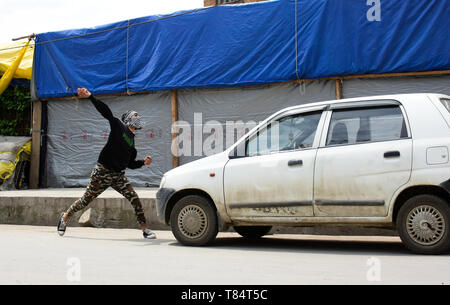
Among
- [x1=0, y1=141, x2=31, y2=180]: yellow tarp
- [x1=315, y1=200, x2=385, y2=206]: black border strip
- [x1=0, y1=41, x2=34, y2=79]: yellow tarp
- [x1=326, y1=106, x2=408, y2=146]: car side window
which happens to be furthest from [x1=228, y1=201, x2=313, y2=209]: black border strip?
[x1=0, y1=41, x2=34, y2=79]: yellow tarp

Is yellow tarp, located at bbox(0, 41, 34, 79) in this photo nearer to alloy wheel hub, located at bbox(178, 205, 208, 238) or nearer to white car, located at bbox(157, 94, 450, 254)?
white car, located at bbox(157, 94, 450, 254)

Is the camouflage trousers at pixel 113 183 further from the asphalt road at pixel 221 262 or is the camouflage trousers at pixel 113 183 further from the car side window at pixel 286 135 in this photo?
the car side window at pixel 286 135

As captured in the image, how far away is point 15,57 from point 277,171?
11718 millimetres

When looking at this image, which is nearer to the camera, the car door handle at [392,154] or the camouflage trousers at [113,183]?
the car door handle at [392,154]

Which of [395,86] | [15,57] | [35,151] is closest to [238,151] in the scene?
[395,86]

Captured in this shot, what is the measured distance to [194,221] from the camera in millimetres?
7672

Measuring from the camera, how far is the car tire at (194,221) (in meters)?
7.54

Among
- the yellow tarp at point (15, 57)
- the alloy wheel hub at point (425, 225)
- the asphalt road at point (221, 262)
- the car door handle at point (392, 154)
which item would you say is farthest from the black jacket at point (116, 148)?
the yellow tarp at point (15, 57)

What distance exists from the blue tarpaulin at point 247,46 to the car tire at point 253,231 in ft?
17.0

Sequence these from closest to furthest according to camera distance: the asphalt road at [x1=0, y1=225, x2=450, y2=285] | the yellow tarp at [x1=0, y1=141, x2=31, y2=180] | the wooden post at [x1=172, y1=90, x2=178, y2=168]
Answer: the asphalt road at [x1=0, y1=225, x2=450, y2=285]
the wooden post at [x1=172, y1=90, x2=178, y2=168]
the yellow tarp at [x1=0, y1=141, x2=31, y2=180]

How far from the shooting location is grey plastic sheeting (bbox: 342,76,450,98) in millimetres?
11984

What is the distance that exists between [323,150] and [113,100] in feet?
31.0
